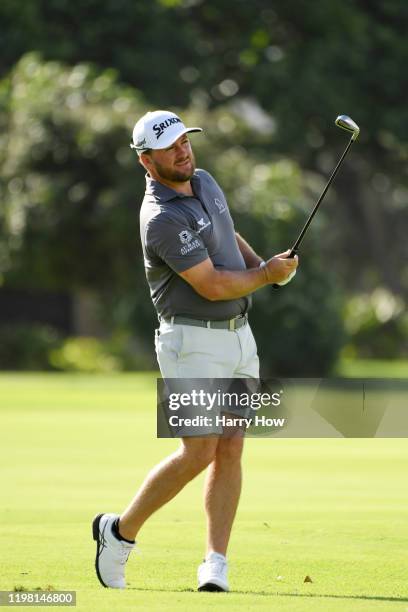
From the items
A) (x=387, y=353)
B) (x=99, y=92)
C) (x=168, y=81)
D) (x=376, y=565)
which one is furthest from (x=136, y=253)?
(x=376, y=565)

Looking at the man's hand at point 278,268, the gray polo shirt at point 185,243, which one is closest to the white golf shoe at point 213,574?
the gray polo shirt at point 185,243

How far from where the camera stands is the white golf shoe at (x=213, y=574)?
6.22 meters

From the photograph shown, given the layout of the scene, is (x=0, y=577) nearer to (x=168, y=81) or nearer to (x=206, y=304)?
(x=206, y=304)

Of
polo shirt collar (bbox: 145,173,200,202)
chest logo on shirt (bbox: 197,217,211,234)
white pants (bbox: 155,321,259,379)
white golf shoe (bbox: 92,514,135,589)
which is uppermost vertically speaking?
polo shirt collar (bbox: 145,173,200,202)

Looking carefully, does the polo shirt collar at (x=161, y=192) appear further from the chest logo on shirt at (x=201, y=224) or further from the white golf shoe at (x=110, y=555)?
the white golf shoe at (x=110, y=555)

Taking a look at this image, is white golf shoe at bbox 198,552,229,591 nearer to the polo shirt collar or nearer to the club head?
the polo shirt collar

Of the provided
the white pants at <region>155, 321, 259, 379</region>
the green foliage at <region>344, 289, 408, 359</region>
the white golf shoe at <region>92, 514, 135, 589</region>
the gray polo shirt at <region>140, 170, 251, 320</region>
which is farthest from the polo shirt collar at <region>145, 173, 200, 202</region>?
the green foliage at <region>344, 289, 408, 359</region>

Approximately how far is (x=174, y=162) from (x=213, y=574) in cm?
182

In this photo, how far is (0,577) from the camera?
6.52 m

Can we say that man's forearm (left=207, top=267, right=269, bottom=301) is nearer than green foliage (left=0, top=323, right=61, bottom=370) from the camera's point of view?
Yes

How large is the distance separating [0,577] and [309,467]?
218 inches

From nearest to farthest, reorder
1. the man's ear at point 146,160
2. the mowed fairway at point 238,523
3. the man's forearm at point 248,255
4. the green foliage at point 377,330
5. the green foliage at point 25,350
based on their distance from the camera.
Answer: the mowed fairway at point 238,523 < the man's ear at point 146,160 < the man's forearm at point 248,255 < the green foliage at point 25,350 < the green foliage at point 377,330

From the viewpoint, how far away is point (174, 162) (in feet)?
21.4

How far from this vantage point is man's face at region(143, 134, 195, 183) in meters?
6.50
